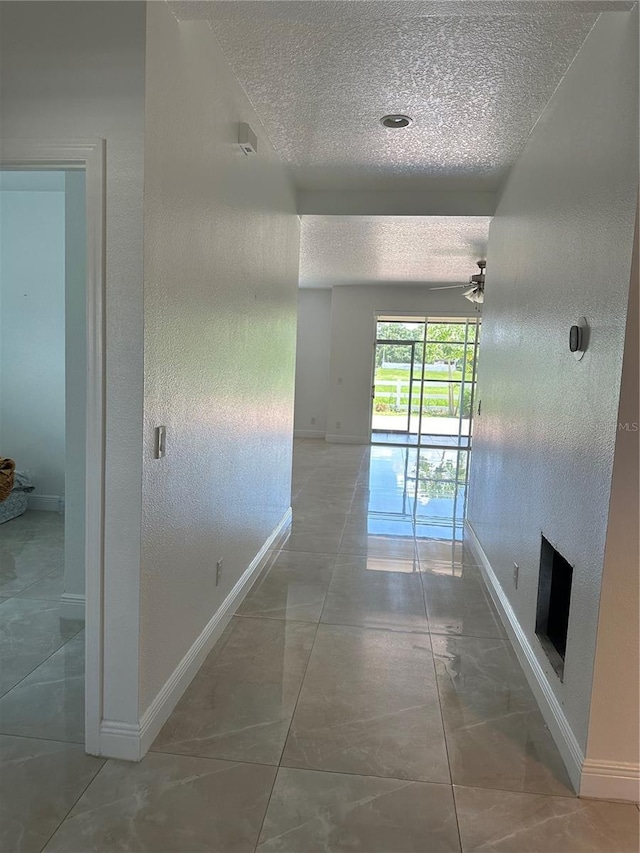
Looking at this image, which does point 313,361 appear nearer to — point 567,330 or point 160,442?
point 567,330

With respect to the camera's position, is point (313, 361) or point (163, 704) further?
point (313, 361)

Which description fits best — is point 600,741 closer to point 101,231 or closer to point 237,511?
point 237,511

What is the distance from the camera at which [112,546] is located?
1.98 m

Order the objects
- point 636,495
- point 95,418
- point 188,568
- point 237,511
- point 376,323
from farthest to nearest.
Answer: point 376,323, point 237,511, point 188,568, point 95,418, point 636,495

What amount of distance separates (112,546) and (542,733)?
1776mm

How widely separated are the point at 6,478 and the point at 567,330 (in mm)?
4161

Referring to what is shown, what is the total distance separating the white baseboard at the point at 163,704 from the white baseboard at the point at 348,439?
7.11 meters

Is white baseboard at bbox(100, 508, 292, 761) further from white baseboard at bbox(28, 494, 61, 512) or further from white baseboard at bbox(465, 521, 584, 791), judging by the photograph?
white baseboard at bbox(28, 494, 61, 512)

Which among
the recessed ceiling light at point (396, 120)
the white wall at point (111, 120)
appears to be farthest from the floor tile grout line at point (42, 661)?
the recessed ceiling light at point (396, 120)

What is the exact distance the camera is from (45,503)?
525cm

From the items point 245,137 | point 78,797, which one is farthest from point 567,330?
point 78,797

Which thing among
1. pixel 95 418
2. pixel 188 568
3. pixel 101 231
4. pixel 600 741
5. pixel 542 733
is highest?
pixel 101 231

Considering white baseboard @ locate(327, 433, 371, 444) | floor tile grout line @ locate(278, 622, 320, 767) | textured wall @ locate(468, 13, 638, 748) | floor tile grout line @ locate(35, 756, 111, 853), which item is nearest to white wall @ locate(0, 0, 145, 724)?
floor tile grout line @ locate(35, 756, 111, 853)

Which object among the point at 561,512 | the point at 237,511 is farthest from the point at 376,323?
the point at 561,512
